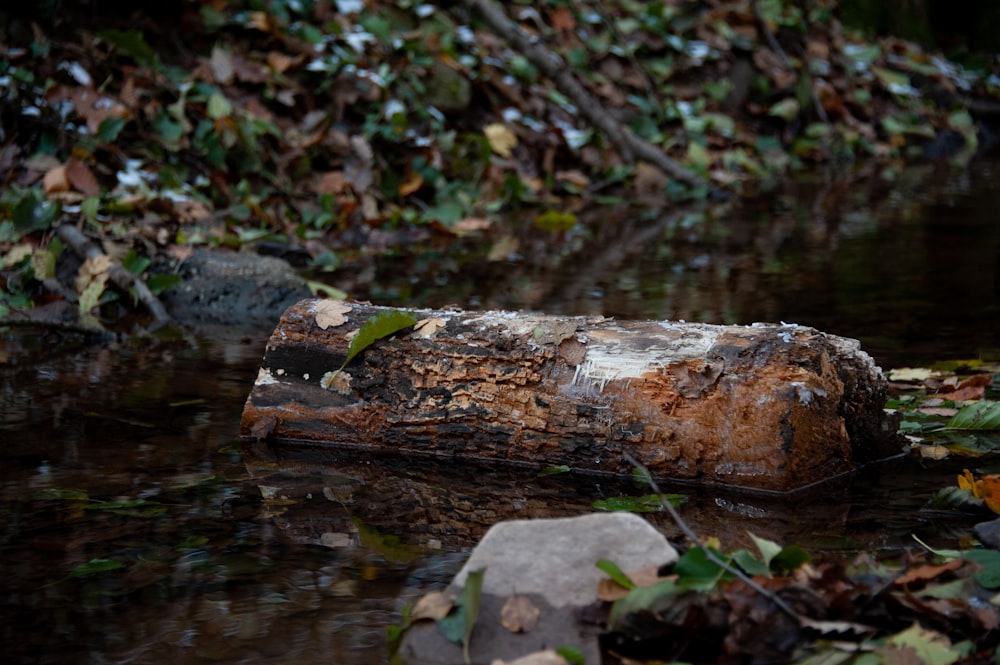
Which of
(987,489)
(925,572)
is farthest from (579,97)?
(925,572)

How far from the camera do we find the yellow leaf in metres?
8.59

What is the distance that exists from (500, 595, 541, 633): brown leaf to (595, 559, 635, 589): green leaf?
131mm

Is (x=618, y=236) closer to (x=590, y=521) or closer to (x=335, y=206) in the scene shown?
(x=335, y=206)

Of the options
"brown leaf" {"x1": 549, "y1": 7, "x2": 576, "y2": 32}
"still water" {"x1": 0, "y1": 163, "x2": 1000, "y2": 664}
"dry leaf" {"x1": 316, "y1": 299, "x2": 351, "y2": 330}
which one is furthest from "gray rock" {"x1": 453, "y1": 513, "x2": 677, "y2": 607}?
"brown leaf" {"x1": 549, "y1": 7, "x2": 576, "y2": 32}

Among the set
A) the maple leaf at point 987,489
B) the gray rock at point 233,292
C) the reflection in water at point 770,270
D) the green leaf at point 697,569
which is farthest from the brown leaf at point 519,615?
the gray rock at point 233,292

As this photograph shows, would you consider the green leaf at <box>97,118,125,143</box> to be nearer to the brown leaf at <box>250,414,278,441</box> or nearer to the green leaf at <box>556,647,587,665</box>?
the brown leaf at <box>250,414,278,441</box>

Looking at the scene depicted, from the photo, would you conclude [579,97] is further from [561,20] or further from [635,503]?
[635,503]

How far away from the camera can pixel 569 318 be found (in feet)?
10.3

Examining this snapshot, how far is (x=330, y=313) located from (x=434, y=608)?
4.92 ft

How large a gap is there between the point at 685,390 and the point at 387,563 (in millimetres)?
883

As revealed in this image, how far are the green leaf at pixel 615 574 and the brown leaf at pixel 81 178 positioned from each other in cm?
483

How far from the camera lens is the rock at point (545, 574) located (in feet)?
6.25

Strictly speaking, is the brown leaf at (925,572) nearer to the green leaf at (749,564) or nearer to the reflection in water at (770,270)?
the green leaf at (749,564)

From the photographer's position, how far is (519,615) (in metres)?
1.93
